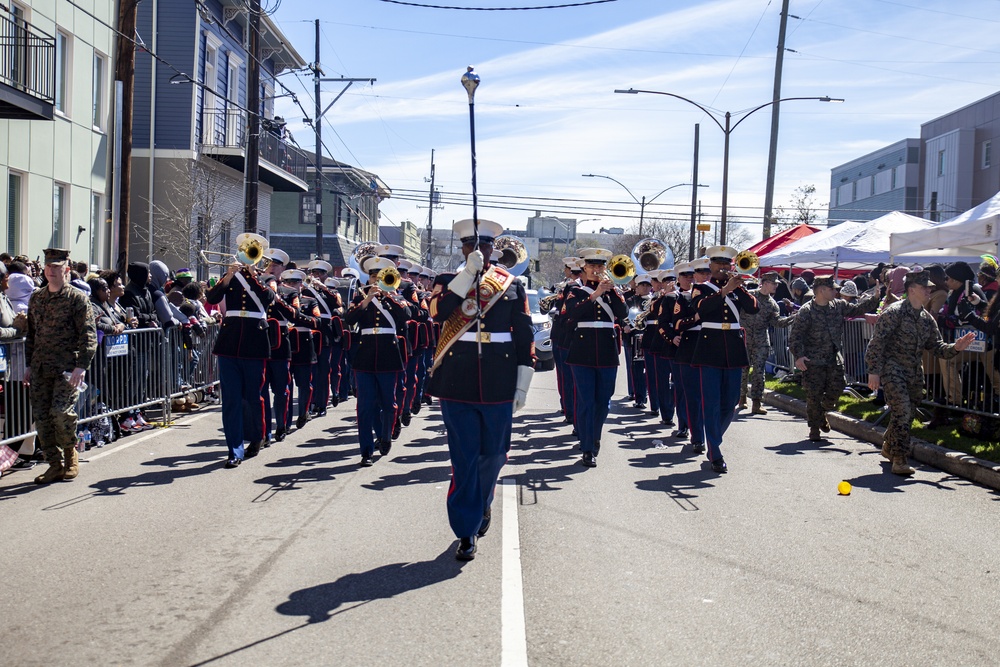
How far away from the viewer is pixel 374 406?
1012cm

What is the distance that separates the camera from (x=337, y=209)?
4859 centimetres

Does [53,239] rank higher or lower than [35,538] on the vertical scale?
higher

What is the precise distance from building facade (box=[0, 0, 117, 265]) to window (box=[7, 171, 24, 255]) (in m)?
0.02

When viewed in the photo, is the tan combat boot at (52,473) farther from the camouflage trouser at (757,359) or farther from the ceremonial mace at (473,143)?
the camouflage trouser at (757,359)

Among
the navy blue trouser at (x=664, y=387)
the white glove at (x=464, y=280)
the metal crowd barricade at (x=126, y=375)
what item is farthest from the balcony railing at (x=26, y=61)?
the white glove at (x=464, y=280)

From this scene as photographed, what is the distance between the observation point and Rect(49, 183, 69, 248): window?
67.7 ft

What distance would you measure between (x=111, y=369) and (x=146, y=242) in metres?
17.7

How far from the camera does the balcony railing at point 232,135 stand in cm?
2917

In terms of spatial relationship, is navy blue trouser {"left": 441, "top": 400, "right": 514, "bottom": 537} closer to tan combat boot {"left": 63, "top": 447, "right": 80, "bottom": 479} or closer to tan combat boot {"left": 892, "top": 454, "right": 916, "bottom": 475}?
tan combat boot {"left": 63, "top": 447, "right": 80, "bottom": 479}

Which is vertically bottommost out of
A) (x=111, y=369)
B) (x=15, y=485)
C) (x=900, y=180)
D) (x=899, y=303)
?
(x=15, y=485)

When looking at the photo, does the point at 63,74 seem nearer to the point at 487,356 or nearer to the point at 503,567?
the point at 487,356

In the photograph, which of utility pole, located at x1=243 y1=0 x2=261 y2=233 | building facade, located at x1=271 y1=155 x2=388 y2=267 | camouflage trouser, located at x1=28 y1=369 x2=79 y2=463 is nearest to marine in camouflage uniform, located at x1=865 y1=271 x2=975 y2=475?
camouflage trouser, located at x1=28 y1=369 x2=79 y2=463

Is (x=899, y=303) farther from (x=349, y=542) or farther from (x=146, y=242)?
(x=146, y=242)

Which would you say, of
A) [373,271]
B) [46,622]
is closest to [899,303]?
[373,271]
